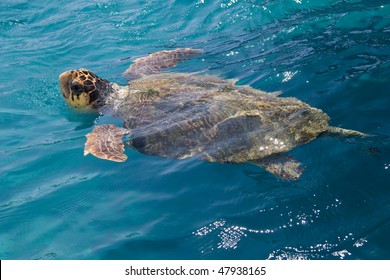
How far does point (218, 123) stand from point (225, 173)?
27.2 inches

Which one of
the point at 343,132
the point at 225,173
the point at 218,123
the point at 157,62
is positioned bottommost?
the point at 225,173

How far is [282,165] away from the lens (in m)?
4.39

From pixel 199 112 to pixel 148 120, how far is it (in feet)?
2.41

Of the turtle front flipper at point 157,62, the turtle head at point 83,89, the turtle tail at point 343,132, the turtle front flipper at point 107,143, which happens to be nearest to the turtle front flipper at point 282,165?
the turtle tail at point 343,132

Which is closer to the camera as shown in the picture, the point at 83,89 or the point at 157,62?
the point at 83,89

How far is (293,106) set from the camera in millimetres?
5055

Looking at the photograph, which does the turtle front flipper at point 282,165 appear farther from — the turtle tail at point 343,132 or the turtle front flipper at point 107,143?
the turtle front flipper at point 107,143

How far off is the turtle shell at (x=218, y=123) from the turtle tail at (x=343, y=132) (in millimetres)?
84

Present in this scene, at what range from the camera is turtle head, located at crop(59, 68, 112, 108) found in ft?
20.4

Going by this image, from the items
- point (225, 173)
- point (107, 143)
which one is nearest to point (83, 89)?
point (107, 143)

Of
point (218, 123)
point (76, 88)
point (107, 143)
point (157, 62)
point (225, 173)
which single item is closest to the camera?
point (225, 173)

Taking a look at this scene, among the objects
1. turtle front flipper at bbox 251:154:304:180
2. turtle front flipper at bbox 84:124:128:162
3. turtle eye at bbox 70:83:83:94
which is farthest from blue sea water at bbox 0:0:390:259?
turtle eye at bbox 70:83:83:94

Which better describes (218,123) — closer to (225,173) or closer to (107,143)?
(225,173)

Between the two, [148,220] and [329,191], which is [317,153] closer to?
[329,191]
